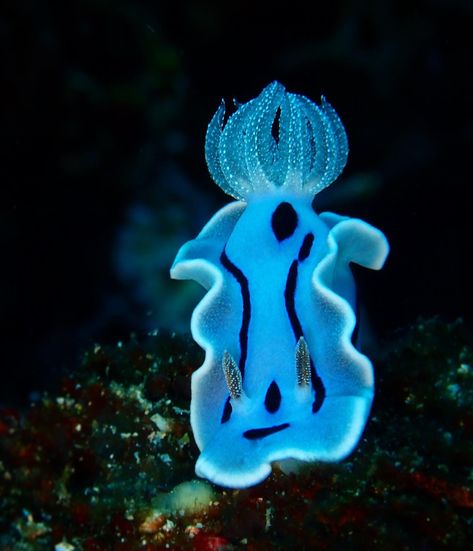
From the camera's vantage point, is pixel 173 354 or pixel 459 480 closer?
pixel 459 480

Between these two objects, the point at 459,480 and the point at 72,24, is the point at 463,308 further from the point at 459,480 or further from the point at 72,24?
the point at 72,24

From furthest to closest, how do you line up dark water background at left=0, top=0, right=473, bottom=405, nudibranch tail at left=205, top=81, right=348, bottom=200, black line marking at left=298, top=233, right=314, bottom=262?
dark water background at left=0, top=0, right=473, bottom=405
nudibranch tail at left=205, top=81, right=348, bottom=200
black line marking at left=298, top=233, right=314, bottom=262

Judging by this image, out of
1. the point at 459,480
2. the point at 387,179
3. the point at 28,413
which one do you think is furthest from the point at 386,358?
the point at 387,179

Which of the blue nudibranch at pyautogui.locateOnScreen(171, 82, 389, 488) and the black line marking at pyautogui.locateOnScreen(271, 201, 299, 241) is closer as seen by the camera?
the blue nudibranch at pyautogui.locateOnScreen(171, 82, 389, 488)

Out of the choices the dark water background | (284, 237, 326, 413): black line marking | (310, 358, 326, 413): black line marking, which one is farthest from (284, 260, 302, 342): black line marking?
the dark water background

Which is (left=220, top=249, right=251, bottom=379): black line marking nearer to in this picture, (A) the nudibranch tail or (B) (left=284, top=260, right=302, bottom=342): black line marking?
(B) (left=284, top=260, right=302, bottom=342): black line marking

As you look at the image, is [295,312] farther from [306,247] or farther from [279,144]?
[279,144]

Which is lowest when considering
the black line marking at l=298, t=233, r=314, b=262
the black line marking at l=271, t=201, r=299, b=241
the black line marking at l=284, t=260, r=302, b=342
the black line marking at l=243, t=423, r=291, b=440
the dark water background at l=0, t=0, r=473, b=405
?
the black line marking at l=243, t=423, r=291, b=440
